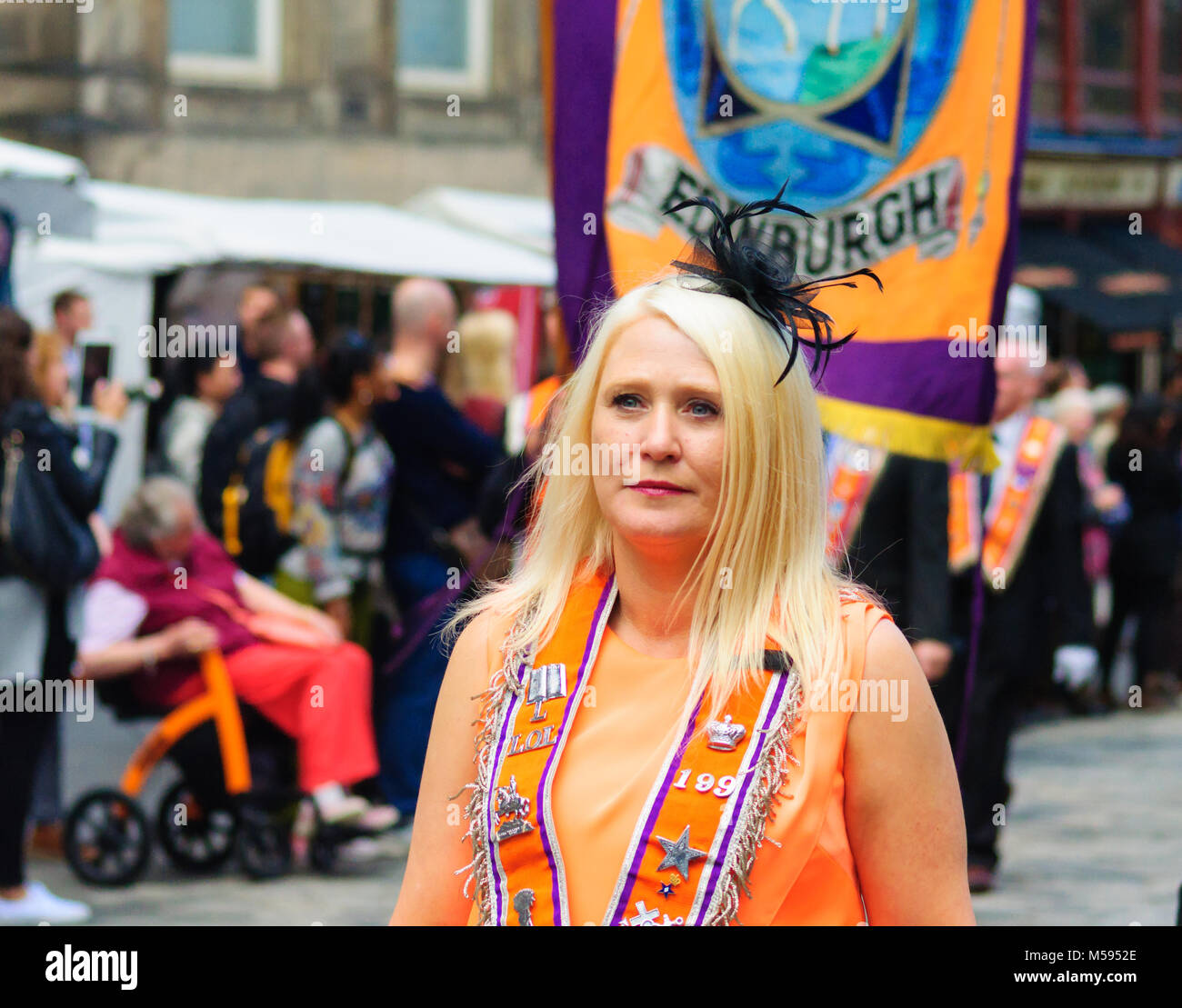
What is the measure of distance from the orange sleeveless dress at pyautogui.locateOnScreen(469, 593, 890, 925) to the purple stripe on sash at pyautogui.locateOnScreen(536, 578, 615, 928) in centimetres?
1

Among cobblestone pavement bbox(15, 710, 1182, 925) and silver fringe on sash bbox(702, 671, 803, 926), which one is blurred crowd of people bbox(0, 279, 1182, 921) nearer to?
cobblestone pavement bbox(15, 710, 1182, 925)

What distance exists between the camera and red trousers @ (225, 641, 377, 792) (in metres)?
6.85

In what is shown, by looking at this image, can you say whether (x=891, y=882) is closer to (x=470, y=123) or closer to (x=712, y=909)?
(x=712, y=909)

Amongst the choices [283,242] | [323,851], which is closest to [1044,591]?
[323,851]

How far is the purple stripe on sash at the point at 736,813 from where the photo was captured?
6.98ft

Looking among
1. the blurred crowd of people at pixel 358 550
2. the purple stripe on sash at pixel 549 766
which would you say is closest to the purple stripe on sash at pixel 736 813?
the purple stripe on sash at pixel 549 766

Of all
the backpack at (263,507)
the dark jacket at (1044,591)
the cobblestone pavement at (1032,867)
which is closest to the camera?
the cobblestone pavement at (1032,867)

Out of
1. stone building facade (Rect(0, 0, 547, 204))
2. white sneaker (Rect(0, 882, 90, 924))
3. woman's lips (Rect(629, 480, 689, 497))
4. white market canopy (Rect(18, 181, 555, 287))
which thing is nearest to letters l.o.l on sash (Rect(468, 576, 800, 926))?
woman's lips (Rect(629, 480, 689, 497))

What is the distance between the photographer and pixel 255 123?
20.5 meters

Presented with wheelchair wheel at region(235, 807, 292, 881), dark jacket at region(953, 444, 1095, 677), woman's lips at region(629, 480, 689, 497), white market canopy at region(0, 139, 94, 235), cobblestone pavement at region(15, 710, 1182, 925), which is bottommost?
cobblestone pavement at region(15, 710, 1182, 925)

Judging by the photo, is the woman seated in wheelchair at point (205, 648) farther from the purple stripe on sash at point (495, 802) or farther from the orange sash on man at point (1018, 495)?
the purple stripe on sash at point (495, 802)

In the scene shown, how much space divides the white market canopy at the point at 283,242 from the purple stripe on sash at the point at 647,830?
389 inches

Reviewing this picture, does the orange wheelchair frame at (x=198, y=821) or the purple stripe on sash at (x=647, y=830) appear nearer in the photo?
the purple stripe on sash at (x=647, y=830)

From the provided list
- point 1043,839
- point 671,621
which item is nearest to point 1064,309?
point 1043,839
